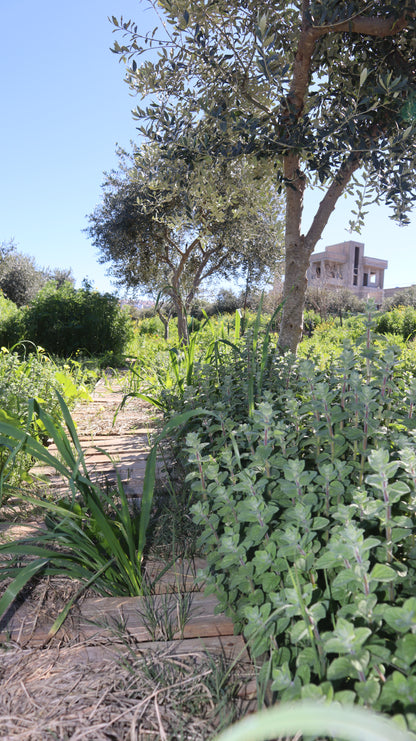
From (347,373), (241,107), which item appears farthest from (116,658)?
(241,107)

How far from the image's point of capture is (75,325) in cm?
977

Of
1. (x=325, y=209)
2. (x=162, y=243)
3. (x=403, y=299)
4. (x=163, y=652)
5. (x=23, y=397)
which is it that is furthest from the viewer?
(x=403, y=299)

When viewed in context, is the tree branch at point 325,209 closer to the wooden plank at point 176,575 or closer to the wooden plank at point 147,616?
the wooden plank at point 176,575

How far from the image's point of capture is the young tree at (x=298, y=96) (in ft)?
9.78

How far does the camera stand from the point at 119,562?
1.57 m

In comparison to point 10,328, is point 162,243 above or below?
above

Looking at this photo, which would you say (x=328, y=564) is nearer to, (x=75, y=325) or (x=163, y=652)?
(x=163, y=652)

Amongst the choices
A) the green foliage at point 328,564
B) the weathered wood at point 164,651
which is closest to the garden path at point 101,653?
the weathered wood at point 164,651

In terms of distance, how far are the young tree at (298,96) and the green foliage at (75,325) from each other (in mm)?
6345

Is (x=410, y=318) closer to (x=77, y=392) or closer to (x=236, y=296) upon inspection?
(x=77, y=392)

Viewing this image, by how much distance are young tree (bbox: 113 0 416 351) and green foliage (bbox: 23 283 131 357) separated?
6.35m

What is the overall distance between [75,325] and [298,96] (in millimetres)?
7380

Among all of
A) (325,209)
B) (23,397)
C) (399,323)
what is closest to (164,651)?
(23,397)

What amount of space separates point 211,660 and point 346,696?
0.46 m
